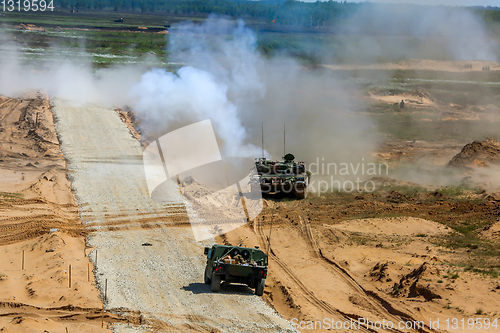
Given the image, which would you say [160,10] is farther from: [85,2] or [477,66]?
[477,66]

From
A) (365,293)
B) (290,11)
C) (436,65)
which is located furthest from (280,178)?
(290,11)

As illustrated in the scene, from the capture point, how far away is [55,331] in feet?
44.7

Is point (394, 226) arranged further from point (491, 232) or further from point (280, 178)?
point (280, 178)

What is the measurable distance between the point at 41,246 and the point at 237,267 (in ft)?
27.2

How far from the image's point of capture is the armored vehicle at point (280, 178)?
2911 centimetres

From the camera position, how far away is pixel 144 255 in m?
20.1

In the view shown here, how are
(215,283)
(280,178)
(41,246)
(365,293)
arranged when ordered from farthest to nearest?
(280,178) → (41,246) → (365,293) → (215,283)

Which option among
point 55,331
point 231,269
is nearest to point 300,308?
point 231,269

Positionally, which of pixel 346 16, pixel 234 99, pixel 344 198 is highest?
pixel 346 16

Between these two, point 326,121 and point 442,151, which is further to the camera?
point 326,121

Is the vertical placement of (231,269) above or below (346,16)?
below

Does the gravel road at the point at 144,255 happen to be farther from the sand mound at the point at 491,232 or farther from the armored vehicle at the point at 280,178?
the sand mound at the point at 491,232

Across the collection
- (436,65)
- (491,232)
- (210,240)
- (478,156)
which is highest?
(436,65)

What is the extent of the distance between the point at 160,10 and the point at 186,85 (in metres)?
119
